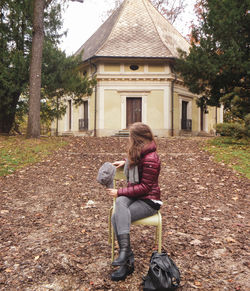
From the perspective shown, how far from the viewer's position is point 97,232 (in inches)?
153

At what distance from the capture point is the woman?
2785mm

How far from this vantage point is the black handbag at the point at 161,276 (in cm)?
240

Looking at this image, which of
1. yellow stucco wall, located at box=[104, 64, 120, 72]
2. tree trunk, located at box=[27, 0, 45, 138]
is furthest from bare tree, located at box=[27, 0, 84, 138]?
yellow stucco wall, located at box=[104, 64, 120, 72]

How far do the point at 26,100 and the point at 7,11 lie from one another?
4417 mm

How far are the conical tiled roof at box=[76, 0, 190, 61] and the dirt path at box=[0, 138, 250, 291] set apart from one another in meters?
13.3

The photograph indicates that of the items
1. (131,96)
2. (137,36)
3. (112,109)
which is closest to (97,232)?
(112,109)

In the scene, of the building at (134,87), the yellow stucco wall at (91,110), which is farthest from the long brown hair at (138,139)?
the yellow stucco wall at (91,110)

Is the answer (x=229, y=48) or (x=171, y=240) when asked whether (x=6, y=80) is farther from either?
(x=171, y=240)

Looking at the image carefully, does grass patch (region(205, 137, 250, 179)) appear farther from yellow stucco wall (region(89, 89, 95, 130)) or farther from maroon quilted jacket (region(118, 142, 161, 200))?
yellow stucco wall (region(89, 89, 95, 130))

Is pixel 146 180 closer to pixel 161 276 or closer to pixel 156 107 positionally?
pixel 161 276

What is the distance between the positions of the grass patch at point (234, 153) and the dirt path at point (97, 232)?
29.2 inches

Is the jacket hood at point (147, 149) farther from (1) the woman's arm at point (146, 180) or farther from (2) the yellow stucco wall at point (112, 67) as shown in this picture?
(2) the yellow stucco wall at point (112, 67)

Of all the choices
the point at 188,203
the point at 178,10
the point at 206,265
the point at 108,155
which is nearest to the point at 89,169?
the point at 108,155

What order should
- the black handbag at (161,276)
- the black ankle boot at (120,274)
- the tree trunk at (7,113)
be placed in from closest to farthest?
the black handbag at (161,276), the black ankle boot at (120,274), the tree trunk at (7,113)
